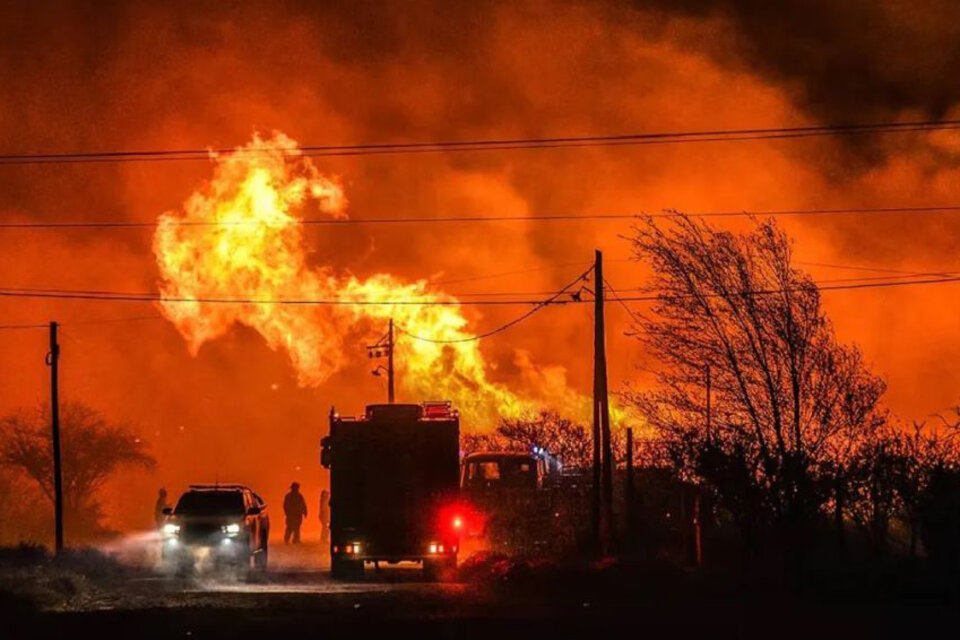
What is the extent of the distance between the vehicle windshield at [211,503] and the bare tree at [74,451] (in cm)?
3495

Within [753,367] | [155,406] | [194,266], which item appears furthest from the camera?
[155,406]

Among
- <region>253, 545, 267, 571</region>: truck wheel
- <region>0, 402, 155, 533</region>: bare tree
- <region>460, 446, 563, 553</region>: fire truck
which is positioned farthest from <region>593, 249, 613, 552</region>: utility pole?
<region>0, 402, 155, 533</region>: bare tree

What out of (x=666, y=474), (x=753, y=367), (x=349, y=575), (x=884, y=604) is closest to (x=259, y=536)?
(x=349, y=575)

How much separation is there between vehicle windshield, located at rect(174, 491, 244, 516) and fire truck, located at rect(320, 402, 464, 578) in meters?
2.69

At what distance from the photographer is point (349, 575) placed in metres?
32.2

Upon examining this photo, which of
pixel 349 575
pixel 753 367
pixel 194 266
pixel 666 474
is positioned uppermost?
pixel 194 266

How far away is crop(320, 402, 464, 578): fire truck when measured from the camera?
31.6 m

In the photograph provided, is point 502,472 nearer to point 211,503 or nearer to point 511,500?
point 511,500

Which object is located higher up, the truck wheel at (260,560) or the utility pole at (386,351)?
the utility pole at (386,351)

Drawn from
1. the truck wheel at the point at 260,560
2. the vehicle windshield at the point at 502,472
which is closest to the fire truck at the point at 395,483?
the truck wheel at the point at 260,560

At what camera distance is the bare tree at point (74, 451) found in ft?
225

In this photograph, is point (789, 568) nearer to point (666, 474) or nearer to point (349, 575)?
point (666, 474)

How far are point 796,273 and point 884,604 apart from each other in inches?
414

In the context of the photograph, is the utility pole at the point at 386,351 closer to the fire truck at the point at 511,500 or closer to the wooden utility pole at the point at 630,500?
the fire truck at the point at 511,500
